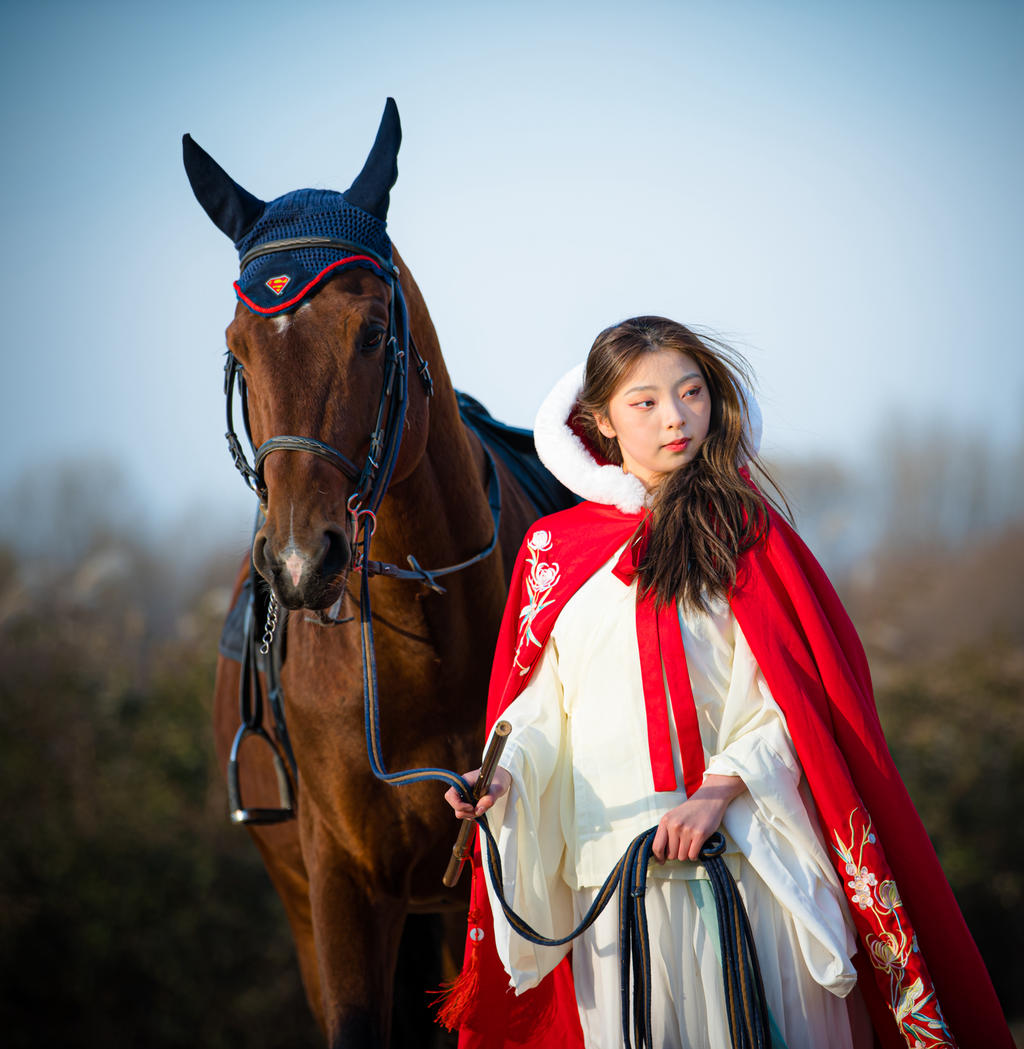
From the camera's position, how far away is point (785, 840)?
1.81 metres

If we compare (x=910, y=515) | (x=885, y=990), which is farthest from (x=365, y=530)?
(x=910, y=515)

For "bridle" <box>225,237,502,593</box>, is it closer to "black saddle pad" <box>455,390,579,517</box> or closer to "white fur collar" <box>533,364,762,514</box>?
"white fur collar" <box>533,364,762,514</box>

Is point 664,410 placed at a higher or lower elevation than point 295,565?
higher

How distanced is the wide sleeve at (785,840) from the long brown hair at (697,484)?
0.28 metres

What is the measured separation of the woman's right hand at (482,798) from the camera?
178cm

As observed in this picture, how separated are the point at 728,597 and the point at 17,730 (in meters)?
6.93

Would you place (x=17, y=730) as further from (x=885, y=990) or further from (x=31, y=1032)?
(x=885, y=990)

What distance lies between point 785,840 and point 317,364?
125cm

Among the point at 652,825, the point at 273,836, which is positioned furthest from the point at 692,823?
the point at 273,836

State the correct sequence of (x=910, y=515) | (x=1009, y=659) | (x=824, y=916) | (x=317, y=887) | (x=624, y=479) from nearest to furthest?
(x=824, y=916), (x=624, y=479), (x=317, y=887), (x=1009, y=659), (x=910, y=515)

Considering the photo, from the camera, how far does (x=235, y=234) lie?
2.30 metres

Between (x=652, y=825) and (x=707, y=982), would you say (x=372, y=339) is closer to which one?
(x=652, y=825)

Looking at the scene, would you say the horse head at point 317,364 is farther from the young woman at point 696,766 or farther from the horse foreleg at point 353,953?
the horse foreleg at point 353,953

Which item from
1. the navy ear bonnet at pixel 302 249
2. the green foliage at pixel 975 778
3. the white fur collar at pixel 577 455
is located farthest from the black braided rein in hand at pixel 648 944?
the green foliage at pixel 975 778
